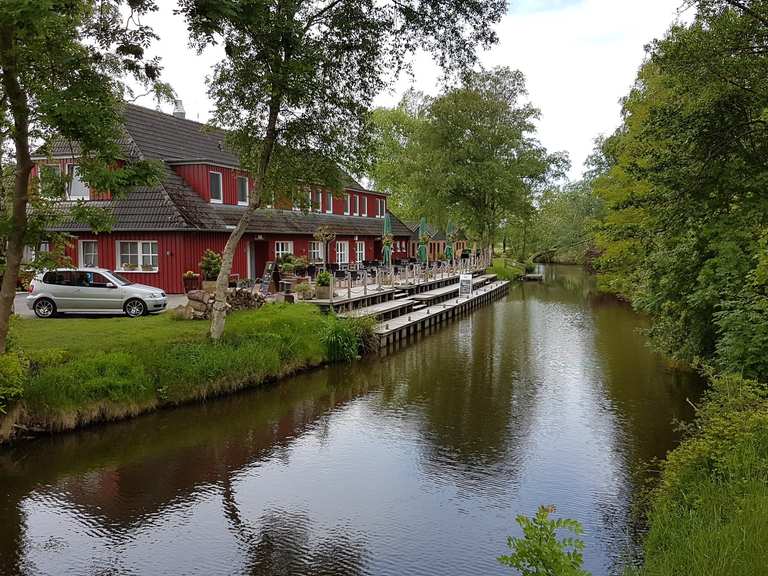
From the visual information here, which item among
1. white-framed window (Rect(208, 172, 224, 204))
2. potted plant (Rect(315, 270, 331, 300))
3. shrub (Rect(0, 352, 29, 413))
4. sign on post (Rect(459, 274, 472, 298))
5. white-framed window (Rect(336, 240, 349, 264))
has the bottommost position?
shrub (Rect(0, 352, 29, 413))

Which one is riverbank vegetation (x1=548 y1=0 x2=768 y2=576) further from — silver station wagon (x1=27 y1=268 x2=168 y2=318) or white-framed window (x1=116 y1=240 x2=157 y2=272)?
white-framed window (x1=116 y1=240 x2=157 y2=272)

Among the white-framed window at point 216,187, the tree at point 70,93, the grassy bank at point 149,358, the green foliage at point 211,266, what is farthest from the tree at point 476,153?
the tree at point 70,93

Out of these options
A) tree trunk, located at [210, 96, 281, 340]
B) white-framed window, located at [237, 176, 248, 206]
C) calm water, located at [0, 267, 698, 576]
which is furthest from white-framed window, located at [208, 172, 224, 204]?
calm water, located at [0, 267, 698, 576]

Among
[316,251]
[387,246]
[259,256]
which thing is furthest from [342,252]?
[259,256]

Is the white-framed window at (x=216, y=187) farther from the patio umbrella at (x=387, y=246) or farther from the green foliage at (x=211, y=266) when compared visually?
the patio umbrella at (x=387, y=246)

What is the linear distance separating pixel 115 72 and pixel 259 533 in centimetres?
787

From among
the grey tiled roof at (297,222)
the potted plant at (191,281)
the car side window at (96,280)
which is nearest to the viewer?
the car side window at (96,280)

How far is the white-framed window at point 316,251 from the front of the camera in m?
29.7

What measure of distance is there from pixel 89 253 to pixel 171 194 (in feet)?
12.7

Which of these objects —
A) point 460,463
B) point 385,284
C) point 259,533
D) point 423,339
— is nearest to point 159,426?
point 259,533

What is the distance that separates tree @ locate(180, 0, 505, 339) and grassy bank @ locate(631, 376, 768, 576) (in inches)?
353

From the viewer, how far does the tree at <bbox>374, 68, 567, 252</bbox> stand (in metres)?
44.8

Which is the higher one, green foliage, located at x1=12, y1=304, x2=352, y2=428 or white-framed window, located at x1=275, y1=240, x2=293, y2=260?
white-framed window, located at x1=275, y1=240, x2=293, y2=260

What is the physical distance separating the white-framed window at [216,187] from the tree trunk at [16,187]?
15.0 m
